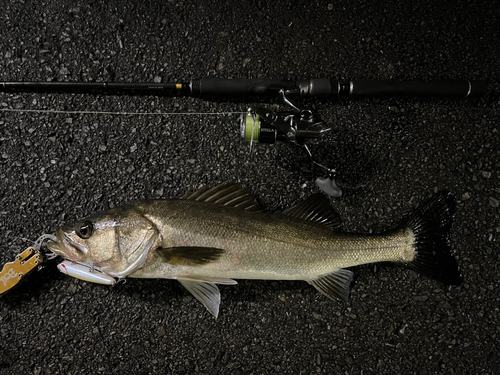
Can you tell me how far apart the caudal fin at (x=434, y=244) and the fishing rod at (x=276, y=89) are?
1.67ft

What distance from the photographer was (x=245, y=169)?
86.8 inches

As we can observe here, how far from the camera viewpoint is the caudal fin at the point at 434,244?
202 centimetres

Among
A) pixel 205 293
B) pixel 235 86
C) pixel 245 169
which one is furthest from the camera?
pixel 245 169

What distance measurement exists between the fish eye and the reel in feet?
3.13

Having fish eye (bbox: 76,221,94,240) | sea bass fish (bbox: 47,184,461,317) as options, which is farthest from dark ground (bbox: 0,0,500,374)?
fish eye (bbox: 76,221,94,240)

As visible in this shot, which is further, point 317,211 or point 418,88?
point 418,88

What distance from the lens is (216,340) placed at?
216 cm

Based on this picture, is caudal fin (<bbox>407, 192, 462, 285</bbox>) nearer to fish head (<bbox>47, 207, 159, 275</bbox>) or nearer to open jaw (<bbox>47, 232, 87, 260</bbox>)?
fish head (<bbox>47, 207, 159, 275</bbox>)

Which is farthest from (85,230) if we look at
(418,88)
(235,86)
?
(418,88)

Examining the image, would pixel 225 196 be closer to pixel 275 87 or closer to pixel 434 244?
pixel 275 87

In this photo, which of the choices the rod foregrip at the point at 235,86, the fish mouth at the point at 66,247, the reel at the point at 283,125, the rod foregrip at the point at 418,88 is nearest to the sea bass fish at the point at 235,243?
the fish mouth at the point at 66,247

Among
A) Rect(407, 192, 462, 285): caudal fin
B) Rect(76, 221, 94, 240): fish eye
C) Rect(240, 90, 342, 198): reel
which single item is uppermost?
Rect(240, 90, 342, 198): reel

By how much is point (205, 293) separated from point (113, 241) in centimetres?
57

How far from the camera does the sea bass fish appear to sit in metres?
1.82
